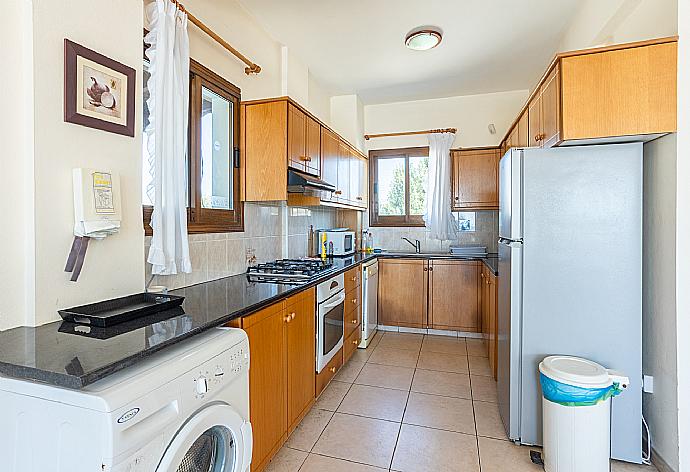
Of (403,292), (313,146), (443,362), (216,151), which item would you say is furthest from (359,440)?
(403,292)

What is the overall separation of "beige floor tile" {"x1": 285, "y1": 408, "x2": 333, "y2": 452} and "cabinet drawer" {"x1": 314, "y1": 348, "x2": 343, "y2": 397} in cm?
13

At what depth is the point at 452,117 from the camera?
4.62 m

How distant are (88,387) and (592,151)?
2.34 metres

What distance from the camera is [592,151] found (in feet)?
6.47

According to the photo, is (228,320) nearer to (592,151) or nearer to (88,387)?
(88,387)

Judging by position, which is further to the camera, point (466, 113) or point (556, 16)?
point (466, 113)

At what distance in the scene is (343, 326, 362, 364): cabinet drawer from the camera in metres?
3.13

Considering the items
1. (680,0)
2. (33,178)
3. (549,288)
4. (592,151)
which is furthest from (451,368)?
(33,178)

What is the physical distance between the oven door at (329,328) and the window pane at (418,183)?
2.16 metres

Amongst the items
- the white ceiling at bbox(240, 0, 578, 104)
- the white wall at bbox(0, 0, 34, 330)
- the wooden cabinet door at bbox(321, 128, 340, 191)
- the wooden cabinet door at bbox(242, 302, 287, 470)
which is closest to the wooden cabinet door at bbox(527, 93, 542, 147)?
the white ceiling at bbox(240, 0, 578, 104)

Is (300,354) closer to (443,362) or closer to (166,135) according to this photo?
(166,135)

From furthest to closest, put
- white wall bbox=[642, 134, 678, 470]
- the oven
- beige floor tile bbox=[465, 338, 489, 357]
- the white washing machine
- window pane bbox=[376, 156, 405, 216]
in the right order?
window pane bbox=[376, 156, 405, 216], beige floor tile bbox=[465, 338, 489, 357], the oven, white wall bbox=[642, 134, 678, 470], the white washing machine

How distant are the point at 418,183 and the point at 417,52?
1757 mm

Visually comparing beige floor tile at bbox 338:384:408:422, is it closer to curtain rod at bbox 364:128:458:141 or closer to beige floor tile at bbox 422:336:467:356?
beige floor tile at bbox 422:336:467:356
